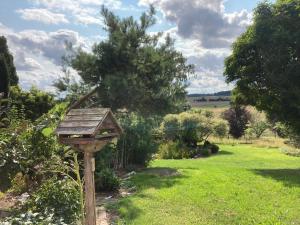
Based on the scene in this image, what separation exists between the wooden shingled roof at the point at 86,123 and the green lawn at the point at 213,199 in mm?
2117

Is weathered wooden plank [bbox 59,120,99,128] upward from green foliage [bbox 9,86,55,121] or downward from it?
downward

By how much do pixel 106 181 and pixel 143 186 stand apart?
107 cm

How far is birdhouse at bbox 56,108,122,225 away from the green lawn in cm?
138

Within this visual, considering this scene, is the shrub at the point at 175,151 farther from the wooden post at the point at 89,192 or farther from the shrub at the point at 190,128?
the wooden post at the point at 89,192

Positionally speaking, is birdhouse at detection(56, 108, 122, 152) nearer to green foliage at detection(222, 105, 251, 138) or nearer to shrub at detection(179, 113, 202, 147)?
shrub at detection(179, 113, 202, 147)

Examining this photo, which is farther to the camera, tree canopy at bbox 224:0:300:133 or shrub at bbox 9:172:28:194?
tree canopy at bbox 224:0:300:133

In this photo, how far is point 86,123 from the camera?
6.71m

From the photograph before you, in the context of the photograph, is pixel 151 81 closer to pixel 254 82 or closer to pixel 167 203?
pixel 254 82

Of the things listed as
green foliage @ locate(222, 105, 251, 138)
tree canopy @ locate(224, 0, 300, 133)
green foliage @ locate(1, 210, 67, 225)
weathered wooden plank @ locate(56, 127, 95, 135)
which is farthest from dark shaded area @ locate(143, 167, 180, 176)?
green foliage @ locate(222, 105, 251, 138)

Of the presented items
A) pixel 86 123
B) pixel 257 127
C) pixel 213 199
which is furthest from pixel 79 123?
pixel 257 127

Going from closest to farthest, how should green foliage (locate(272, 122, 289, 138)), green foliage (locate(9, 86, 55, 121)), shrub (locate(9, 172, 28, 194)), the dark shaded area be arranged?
shrub (locate(9, 172, 28, 194)) → the dark shaded area → green foliage (locate(272, 122, 289, 138)) → green foliage (locate(9, 86, 55, 121))

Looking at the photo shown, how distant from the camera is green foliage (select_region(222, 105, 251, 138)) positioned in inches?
1518

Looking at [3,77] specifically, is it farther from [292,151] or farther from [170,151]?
[292,151]

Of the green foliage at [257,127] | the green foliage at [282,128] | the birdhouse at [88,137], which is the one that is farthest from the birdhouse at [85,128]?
the green foliage at [257,127]
